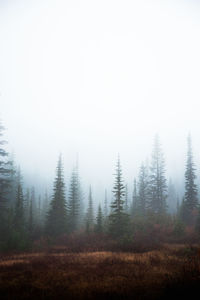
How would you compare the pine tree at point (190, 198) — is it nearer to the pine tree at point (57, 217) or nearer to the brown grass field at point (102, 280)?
the pine tree at point (57, 217)

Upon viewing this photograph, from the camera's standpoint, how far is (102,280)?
24.6 ft

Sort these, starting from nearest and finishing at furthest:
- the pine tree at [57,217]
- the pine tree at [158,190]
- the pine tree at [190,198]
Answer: the pine tree at [57,217], the pine tree at [190,198], the pine tree at [158,190]

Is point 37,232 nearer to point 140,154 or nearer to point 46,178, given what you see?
point 46,178

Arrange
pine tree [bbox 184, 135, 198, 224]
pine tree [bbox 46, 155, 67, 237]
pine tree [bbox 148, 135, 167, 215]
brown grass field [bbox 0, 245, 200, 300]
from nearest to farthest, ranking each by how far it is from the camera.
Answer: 1. brown grass field [bbox 0, 245, 200, 300]
2. pine tree [bbox 46, 155, 67, 237]
3. pine tree [bbox 184, 135, 198, 224]
4. pine tree [bbox 148, 135, 167, 215]

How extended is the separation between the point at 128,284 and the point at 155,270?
2.34m

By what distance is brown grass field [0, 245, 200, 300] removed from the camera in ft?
20.1

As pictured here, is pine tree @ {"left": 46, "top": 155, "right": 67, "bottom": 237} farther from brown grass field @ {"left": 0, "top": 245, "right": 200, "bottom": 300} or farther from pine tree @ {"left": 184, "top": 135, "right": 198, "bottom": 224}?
pine tree @ {"left": 184, "top": 135, "right": 198, "bottom": 224}

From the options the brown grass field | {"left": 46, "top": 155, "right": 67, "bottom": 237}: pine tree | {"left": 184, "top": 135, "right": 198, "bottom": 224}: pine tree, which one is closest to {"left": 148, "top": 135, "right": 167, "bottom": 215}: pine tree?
{"left": 184, "top": 135, "right": 198, "bottom": 224}: pine tree

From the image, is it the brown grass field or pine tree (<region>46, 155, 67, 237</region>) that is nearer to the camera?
the brown grass field

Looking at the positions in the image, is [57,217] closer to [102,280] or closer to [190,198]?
[102,280]

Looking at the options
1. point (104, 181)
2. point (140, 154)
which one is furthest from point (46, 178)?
point (140, 154)

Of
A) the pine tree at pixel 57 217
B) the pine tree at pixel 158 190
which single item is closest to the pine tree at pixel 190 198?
the pine tree at pixel 158 190

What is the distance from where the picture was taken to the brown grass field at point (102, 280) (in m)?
6.14

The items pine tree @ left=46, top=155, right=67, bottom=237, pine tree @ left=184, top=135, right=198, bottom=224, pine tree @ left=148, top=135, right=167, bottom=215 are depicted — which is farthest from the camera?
pine tree @ left=148, top=135, right=167, bottom=215
